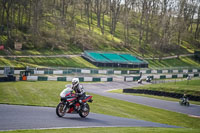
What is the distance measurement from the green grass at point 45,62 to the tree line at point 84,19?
7.65 metres

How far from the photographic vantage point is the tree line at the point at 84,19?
2613 inches

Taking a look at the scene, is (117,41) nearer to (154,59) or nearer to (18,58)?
(154,59)

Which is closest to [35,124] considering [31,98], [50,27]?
[31,98]

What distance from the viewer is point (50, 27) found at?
76.8m

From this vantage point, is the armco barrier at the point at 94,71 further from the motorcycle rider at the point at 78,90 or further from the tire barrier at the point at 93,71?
the motorcycle rider at the point at 78,90

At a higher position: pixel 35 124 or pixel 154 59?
pixel 154 59

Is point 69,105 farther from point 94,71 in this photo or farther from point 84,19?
point 84,19

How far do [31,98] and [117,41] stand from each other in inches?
2682

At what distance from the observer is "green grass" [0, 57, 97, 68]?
5032 cm

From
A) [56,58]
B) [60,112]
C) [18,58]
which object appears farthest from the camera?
[56,58]

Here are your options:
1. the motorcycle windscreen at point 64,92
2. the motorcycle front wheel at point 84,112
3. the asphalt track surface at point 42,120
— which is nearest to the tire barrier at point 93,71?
the asphalt track surface at point 42,120

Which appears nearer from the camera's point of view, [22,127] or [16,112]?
[22,127]

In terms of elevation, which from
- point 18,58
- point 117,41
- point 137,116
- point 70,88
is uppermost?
point 117,41

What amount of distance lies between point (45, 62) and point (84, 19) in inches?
1792
